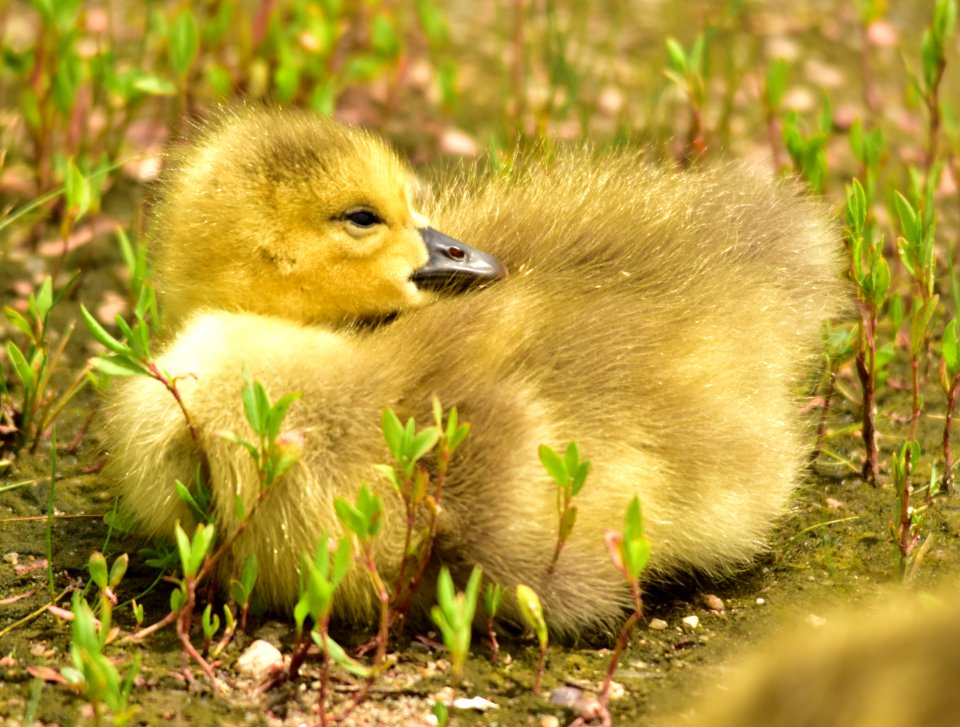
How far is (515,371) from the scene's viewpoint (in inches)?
99.3

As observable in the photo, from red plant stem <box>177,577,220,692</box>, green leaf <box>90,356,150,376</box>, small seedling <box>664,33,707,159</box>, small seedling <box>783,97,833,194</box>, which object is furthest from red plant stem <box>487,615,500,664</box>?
small seedling <box>664,33,707,159</box>

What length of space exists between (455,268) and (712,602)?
759 millimetres

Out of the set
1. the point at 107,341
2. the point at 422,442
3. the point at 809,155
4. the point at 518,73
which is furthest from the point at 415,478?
the point at 518,73

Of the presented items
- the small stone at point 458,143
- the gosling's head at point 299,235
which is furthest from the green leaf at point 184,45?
the gosling's head at point 299,235

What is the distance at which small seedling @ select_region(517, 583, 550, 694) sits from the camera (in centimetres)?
228

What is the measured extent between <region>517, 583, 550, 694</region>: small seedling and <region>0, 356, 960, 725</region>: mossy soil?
43 mm

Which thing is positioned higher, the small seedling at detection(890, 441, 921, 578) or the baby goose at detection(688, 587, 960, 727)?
the baby goose at detection(688, 587, 960, 727)

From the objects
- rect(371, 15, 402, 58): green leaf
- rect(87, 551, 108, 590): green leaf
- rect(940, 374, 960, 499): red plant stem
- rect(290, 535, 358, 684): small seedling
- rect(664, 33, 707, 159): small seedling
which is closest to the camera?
rect(290, 535, 358, 684): small seedling

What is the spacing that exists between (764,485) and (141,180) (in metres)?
2.27

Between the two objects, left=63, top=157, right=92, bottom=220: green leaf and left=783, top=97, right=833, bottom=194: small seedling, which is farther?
left=783, top=97, right=833, bottom=194: small seedling

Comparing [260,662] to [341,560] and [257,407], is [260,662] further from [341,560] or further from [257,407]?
[257,407]

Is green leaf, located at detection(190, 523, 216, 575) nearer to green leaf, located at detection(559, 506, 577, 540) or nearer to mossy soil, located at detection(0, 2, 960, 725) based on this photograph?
mossy soil, located at detection(0, 2, 960, 725)

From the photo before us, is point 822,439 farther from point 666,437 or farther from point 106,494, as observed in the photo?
point 106,494

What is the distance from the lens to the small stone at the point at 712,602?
2.64 meters
